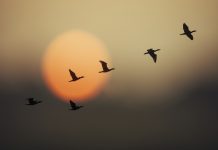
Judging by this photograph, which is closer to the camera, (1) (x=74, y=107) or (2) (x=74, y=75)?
(2) (x=74, y=75)

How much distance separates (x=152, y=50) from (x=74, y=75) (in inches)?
775

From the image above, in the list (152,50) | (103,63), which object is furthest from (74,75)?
(152,50)

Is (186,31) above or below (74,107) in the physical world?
above

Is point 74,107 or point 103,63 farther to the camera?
point 74,107

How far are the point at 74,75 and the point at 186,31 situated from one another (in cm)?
2853

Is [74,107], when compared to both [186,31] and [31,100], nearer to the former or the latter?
[31,100]

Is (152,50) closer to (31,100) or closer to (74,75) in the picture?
(74,75)

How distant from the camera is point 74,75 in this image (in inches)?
6033

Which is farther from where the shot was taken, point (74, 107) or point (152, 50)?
point (74, 107)

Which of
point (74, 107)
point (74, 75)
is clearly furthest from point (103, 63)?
point (74, 107)

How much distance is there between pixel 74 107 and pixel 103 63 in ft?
60.5

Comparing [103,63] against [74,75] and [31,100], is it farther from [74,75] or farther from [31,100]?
[31,100]

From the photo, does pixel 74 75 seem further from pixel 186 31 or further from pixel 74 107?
pixel 186 31

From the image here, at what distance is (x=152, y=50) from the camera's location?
488 feet
